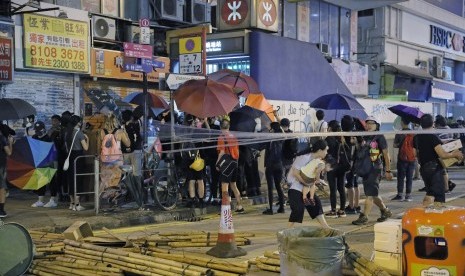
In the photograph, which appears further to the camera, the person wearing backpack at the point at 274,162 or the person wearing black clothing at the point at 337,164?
the person wearing backpack at the point at 274,162

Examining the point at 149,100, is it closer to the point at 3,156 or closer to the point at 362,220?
the point at 3,156

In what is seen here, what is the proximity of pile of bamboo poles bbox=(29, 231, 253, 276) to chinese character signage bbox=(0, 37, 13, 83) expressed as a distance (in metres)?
7.54

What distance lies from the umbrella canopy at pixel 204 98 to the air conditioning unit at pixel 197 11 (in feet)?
30.0

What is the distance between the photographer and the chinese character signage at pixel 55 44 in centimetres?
1516

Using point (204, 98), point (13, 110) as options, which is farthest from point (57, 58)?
point (204, 98)

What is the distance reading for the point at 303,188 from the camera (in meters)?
8.48

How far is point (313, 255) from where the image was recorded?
6.01m

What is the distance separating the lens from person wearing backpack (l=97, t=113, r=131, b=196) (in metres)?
11.4

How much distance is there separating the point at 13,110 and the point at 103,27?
6.40 meters

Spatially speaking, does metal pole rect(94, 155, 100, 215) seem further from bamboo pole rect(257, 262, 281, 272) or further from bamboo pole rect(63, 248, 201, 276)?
bamboo pole rect(257, 262, 281, 272)

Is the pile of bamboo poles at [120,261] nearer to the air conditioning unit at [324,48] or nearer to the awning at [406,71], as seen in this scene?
the air conditioning unit at [324,48]

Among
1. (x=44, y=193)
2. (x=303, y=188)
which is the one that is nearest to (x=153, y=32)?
(x=44, y=193)

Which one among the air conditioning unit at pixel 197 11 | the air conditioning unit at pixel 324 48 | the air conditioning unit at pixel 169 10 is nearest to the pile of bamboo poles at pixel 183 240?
the air conditioning unit at pixel 169 10

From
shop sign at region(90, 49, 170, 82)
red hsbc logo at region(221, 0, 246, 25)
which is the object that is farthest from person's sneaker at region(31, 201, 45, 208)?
red hsbc logo at region(221, 0, 246, 25)
